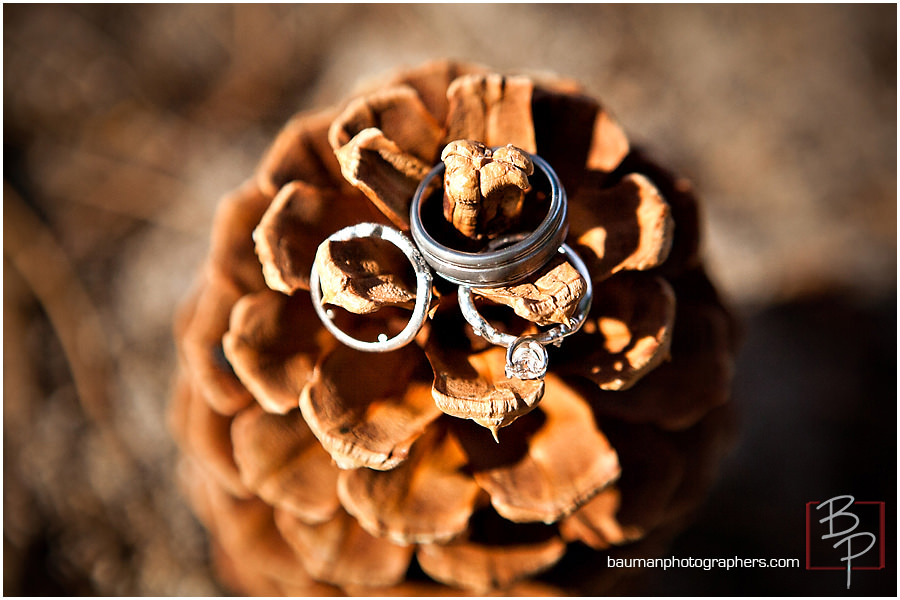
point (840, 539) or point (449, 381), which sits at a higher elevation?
point (449, 381)

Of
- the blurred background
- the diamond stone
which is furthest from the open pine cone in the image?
the blurred background

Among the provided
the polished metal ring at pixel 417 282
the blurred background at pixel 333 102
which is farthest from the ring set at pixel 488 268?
the blurred background at pixel 333 102

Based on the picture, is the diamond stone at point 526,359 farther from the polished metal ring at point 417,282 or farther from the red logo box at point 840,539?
the red logo box at point 840,539

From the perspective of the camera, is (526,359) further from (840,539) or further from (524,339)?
(840,539)

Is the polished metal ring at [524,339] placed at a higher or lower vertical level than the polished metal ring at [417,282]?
lower

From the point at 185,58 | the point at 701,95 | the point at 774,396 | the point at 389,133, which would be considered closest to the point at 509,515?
the point at 389,133

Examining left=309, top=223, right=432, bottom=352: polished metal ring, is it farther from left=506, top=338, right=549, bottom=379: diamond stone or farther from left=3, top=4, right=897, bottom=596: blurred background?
left=3, top=4, right=897, bottom=596: blurred background

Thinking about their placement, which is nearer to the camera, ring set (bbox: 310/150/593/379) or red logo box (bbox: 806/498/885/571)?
ring set (bbox: 310/150/593/379)

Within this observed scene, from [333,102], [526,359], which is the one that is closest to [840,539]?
[526,359]
